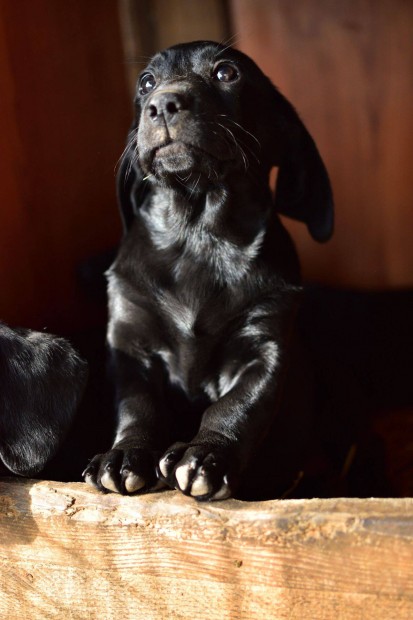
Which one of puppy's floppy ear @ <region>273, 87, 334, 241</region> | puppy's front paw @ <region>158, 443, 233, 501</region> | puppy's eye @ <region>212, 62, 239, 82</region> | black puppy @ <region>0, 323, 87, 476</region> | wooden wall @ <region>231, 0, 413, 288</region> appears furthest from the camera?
wooden wall @ <region>231, 0, 413, 288</region>

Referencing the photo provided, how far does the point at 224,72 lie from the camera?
1.85m

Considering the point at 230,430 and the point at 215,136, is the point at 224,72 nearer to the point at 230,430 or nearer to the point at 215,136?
the point at 215,136

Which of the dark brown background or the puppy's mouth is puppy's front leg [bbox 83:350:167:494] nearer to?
the puppy's mouth

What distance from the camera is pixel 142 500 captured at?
4.94 feet

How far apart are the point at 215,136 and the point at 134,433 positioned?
634 mm

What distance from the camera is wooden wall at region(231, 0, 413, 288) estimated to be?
290 cm

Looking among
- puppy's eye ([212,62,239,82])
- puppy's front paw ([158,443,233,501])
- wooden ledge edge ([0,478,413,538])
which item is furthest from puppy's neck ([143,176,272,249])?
wooden ledge edge ([0,478,413,538])

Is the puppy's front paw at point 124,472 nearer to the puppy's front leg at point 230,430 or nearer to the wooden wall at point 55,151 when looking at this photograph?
the puppy's front leg at point 230,430

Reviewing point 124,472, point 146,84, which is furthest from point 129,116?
point 124,472

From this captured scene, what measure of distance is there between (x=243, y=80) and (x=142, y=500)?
3.12ft

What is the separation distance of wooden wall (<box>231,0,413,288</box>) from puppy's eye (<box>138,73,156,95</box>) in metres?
1.19

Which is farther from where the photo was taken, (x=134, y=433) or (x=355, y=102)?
(x=355, y=102)

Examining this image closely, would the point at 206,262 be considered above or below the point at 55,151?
below

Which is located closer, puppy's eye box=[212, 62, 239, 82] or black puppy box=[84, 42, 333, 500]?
black puppy box=[84, 42, 333, 500]
